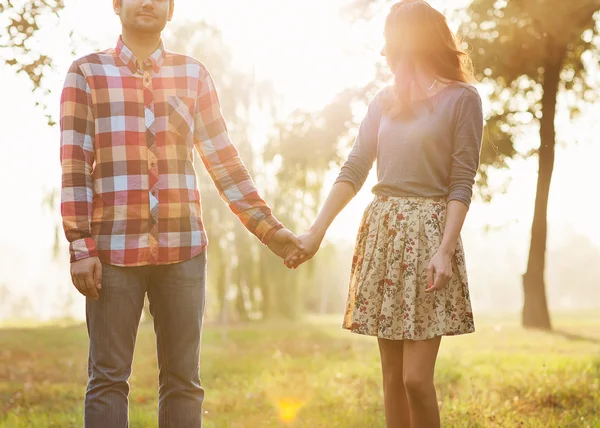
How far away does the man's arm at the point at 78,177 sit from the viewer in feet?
9.61

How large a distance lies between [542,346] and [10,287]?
95.9 metres

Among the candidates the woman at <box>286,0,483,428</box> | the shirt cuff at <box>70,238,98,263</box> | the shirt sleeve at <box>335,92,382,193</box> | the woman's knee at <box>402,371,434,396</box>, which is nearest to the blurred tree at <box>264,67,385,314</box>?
the shirt sleeve at <box>335,92,382,193</box>

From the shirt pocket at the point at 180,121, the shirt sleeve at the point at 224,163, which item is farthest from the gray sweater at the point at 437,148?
the shirt pocket at the point at 180,121

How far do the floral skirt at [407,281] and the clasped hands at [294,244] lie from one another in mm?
364

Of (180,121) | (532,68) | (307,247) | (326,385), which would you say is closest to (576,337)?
(532,68)

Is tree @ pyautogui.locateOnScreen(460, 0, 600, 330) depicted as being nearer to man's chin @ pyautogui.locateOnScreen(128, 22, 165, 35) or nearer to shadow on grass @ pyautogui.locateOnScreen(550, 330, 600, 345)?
shadow on grass @ pyautogui.locateOnScreen(550, 330, 600, 345)

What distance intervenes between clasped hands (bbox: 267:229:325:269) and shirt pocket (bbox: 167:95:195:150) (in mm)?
681

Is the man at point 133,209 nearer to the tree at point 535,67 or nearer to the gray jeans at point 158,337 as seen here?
the gray jeans at point 158,337

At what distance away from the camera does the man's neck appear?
10.5 feet

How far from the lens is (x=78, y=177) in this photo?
2977 millimetres

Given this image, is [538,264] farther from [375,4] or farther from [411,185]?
[411,185]

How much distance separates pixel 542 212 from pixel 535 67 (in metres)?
2.69

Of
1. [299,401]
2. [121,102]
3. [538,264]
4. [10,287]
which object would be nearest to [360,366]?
[299,401]

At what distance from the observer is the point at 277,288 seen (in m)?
20.3
